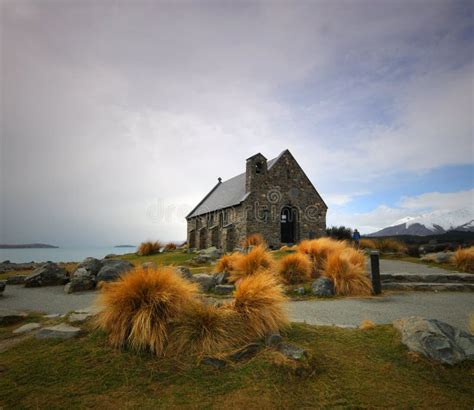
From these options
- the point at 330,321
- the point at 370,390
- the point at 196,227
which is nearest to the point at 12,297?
the point at 330,321

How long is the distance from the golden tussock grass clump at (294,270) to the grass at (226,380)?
16.1 feet

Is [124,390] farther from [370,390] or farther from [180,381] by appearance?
[370,390]

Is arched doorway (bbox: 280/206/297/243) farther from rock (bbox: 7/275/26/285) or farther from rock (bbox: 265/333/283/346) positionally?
rock (bbox: 265/333/283/346)

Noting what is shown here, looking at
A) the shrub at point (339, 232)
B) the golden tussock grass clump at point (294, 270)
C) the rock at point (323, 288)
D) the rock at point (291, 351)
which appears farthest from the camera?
the shrub at point (339, 232)

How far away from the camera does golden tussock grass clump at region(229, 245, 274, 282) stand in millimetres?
8094

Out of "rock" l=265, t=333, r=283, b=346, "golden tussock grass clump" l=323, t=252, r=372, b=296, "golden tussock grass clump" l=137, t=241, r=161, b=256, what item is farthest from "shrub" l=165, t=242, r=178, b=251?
"rock" l=265, t=333, r=283, b=346

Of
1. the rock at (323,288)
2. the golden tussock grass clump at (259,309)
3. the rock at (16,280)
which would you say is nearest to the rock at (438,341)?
the golden tussock grass clump at (259,309)

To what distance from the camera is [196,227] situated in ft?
101

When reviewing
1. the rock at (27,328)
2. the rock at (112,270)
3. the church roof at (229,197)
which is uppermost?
the church roof at (229,197)

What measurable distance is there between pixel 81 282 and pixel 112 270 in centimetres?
98

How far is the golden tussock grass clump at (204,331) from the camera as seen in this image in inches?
133

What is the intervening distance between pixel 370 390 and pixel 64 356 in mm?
3599

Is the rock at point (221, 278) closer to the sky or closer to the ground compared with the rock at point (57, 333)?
closer to the sky

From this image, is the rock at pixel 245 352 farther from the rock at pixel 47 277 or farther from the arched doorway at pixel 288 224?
the arched doorway at pixel 288 224
